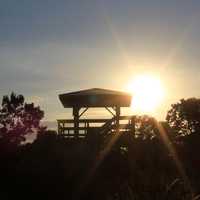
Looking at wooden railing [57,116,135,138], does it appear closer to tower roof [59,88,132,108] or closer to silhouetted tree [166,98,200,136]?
tower roof [59,88,132,108]

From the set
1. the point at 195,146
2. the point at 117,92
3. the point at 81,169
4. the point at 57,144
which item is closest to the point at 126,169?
the point at 81,169

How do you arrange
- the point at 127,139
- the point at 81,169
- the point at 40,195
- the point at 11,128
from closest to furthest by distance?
the point at 40,195, the point at 81,169, the point at 127,139, the point at 11,128

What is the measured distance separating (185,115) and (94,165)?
65.3 ft

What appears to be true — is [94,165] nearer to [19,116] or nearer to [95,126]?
[95,126]

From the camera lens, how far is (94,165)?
23.6 m

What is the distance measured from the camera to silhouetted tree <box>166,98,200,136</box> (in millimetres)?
40416

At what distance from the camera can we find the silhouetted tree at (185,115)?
40.4 m

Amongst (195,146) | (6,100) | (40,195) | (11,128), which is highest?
(6,100)

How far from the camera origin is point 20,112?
1567 inches

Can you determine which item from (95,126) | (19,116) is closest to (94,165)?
(95,126)

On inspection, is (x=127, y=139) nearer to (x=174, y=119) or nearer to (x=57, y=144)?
(x=57, y=144)

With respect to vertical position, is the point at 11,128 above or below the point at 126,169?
above

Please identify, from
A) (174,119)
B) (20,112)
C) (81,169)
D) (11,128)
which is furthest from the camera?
(174,119)

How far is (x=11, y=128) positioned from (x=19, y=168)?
537 inches
